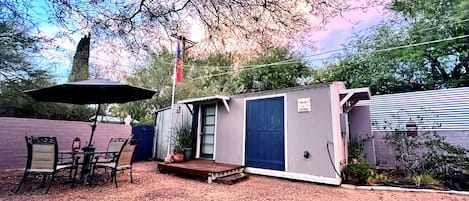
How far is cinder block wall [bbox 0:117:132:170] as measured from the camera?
5691 mm

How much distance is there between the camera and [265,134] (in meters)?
5.84

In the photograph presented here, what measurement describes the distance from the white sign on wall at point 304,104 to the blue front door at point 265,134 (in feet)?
1.43

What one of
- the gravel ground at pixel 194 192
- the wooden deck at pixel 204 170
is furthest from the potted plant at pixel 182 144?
the gravel ground at pixel 194 192

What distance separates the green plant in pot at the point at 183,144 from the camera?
6.68m

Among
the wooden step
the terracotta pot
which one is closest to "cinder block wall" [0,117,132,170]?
the terracotta pot

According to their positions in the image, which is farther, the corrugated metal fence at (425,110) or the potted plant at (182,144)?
the potted plant at (182,144)

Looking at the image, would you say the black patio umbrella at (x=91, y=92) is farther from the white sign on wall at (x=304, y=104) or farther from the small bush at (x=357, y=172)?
the small bush at (x=357, y=172)

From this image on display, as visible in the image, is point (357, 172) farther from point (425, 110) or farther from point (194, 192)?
point (425, 110)

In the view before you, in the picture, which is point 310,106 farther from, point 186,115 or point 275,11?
point 186,115

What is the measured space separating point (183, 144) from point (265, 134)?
8.22ft

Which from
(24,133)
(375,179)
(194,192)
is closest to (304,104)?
(375,179)

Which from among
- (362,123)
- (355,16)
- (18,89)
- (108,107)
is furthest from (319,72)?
(18,89)

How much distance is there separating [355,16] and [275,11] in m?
1.09

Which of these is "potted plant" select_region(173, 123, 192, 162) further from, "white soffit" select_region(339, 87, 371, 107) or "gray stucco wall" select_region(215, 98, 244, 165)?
"white soffit" select_region(339, 87, 371, 107)
